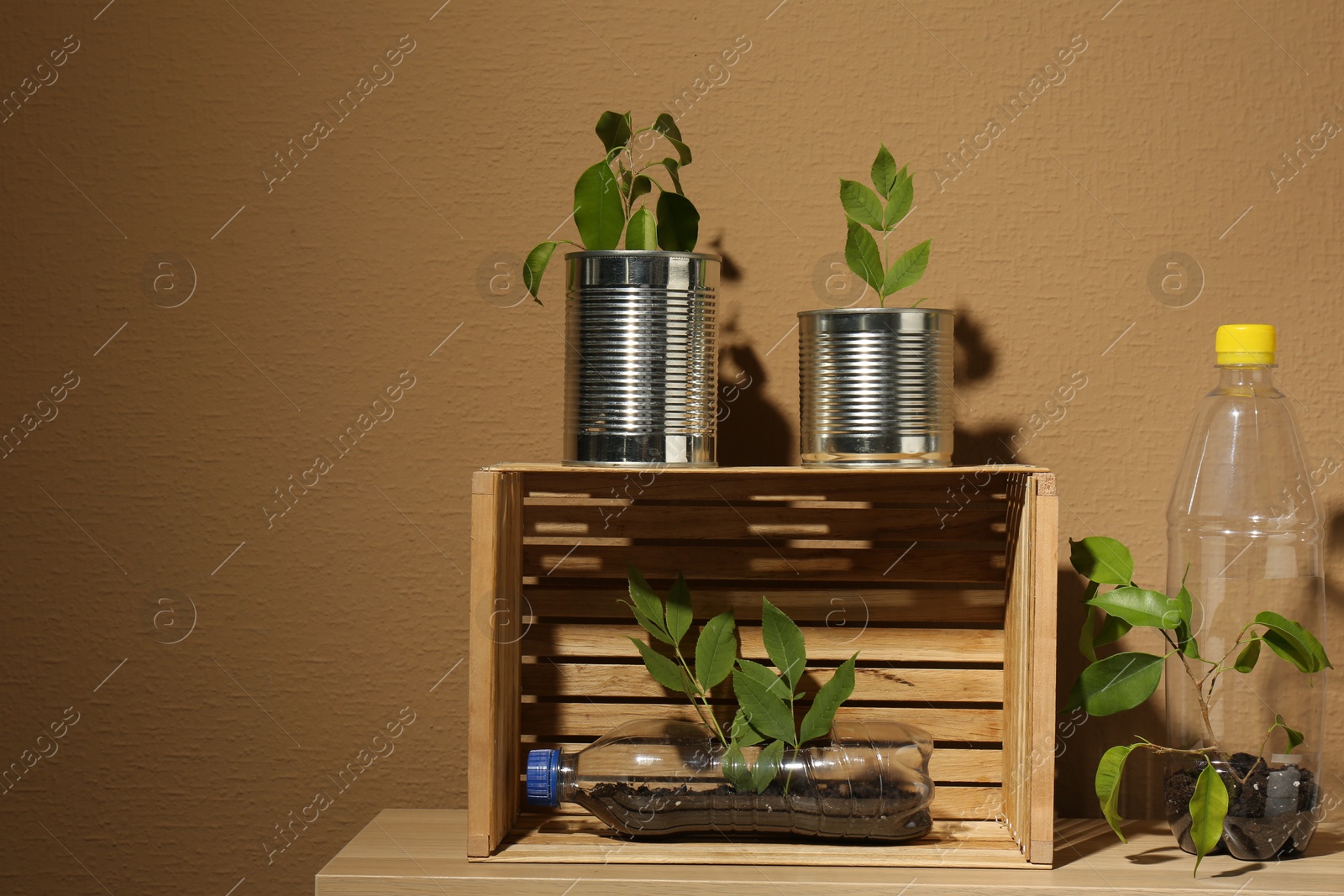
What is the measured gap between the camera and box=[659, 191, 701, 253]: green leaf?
1.11 metres

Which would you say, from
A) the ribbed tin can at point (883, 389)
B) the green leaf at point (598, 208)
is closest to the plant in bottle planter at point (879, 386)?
the ribbed tin can at point (883, 389)

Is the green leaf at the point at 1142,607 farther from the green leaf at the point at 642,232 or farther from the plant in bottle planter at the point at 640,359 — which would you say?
the green leaf at the point at 642,232

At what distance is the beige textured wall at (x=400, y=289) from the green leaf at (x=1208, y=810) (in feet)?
0.86

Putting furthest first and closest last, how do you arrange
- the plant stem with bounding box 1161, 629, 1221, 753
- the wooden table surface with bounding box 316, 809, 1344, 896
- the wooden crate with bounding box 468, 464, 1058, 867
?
the wooden crate with bounding box 468, 464, 1058, 867 → the plant stem with bounding box 1161, 629, 1221, 753 → the wooden table surface with bounding box 316, 809, 1344, 896

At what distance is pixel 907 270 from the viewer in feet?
3.60

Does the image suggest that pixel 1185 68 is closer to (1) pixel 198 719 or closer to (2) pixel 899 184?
(2) pixel 899 184

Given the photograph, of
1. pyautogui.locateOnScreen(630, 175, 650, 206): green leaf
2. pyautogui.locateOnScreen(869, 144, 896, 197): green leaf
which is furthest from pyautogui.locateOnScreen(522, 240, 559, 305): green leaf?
pyautogui.locateOnScreen(869, 144, 896, 197): green leaf

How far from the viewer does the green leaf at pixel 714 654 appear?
43.5 inches

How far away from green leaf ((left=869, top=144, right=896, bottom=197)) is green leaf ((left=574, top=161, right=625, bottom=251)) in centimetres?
26

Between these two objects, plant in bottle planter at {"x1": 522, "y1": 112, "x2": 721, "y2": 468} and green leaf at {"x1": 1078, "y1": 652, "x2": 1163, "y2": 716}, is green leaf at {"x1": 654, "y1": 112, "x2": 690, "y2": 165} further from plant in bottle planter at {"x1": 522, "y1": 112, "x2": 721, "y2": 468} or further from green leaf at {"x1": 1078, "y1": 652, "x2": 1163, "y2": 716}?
green leaf at {"x1": 1078, "y1": 652, "x2": 1163, "y2": 716}

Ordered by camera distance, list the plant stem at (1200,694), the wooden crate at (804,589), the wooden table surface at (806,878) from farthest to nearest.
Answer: the wooden crate at (804,589) < the plant stem at (1200,694) < the wooden table surface at (806,878)

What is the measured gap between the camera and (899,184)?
3.56 ft

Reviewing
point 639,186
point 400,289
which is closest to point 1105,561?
point 639,186

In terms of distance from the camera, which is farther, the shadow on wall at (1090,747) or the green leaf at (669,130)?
the shadow on wall at (1090,747)
